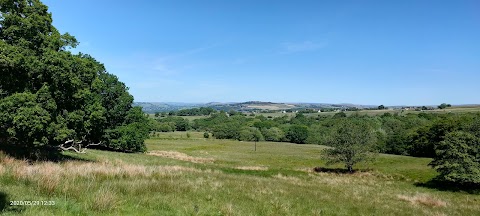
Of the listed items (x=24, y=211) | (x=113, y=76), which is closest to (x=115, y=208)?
(x=24, y=211)

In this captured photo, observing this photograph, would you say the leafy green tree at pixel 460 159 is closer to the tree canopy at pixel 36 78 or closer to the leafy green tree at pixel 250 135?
the tree canopy at pixel 36 78

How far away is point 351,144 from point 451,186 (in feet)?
56.5

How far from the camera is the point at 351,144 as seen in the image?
61156mm

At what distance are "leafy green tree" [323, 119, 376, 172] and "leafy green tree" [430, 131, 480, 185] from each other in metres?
13.8

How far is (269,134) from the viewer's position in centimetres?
17188

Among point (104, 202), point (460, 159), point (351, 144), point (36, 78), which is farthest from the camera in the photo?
point (351, 144)

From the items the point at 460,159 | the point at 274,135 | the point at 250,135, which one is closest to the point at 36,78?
the point at 460,159

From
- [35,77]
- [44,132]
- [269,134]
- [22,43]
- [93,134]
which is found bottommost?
[269,134]

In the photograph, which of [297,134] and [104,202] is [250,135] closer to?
[297,134]

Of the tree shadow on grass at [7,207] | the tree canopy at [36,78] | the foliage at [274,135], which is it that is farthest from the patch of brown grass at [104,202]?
the foliage at [274,135]

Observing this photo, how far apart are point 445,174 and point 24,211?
50.0 meters

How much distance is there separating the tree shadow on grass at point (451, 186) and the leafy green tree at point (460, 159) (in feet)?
2.27

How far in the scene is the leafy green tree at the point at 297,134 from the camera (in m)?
162

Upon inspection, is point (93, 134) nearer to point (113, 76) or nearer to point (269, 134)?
point (113, 76)
